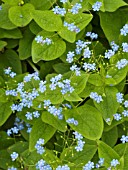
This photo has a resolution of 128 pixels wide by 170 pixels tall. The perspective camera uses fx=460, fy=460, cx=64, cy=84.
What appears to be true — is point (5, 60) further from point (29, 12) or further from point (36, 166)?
point (36, 166)

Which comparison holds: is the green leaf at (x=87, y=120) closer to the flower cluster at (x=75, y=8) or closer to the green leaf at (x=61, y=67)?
the green leaf at (x=61, y=67)

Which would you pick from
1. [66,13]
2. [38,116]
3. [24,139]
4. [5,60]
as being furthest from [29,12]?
[24,139]

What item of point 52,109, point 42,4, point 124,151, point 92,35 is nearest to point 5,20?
point 42,4

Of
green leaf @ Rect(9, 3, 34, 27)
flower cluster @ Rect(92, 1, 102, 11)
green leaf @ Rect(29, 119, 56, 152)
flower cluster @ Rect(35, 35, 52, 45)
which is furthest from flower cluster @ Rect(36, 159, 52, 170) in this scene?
flower cluster @ Rect(92, 1, 102, 11)

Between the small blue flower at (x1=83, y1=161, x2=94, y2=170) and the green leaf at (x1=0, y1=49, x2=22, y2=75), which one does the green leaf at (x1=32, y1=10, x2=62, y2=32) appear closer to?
the green leaf at (x1=0, y1=49, x2=22, y2=75)

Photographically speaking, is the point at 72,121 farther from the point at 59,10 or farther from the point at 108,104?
the point at 59,10

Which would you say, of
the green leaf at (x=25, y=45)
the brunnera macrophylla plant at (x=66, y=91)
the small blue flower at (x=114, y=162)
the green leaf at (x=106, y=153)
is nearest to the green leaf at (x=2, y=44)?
the brunnera macrophylla plant at (x=66, y=91)
